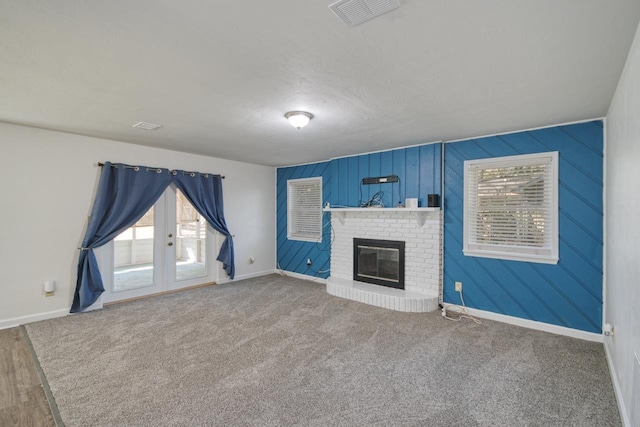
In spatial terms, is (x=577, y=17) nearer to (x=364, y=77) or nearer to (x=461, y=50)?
(x=461, y=50)

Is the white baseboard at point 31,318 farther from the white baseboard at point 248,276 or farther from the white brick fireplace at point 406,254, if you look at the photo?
the white brick fireplace at point 406,254

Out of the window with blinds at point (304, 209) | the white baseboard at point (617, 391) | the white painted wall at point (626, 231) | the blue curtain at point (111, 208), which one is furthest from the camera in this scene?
the window with blinds at point (304, 209)

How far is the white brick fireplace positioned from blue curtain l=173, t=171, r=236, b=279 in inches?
80.3

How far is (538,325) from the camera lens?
3.56 m

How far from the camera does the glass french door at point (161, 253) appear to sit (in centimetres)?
451

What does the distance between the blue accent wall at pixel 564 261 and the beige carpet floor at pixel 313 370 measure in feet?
1.11

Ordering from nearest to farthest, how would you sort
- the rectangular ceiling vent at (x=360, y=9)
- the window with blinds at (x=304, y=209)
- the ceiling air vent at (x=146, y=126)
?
→ the rectangular ceiling vent at (x=360, y=9), the ceiling air vent at (x=146, y=126), the window with blinds at (x=304, y=209)

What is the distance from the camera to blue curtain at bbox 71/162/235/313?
405 cm

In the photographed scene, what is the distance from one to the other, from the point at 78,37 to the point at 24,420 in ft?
8.31

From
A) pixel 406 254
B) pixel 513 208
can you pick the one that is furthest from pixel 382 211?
pixel 513 208

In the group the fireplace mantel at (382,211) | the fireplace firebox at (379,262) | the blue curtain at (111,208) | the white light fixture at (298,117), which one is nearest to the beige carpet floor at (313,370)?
the blue curtain at (111,208)

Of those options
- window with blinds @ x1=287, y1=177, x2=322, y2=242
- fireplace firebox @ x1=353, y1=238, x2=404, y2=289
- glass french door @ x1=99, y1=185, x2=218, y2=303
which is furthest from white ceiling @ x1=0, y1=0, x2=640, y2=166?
window with blinds @ x1=287, y1=177, x2=322, y2=242

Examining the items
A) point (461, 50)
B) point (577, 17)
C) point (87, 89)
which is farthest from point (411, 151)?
point (87, 89)

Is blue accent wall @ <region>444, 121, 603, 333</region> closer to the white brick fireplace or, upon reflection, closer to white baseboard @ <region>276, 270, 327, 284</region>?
the white brick fireplace
